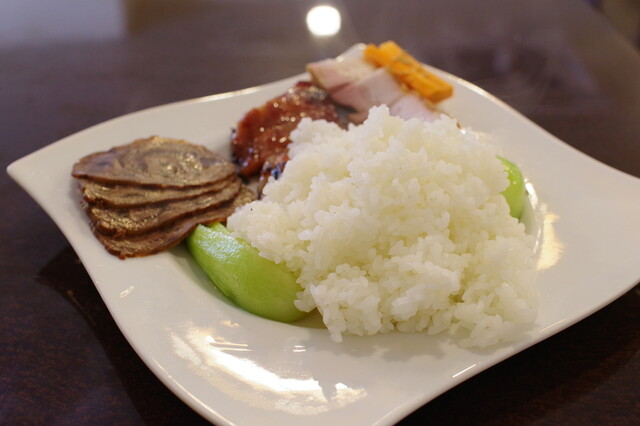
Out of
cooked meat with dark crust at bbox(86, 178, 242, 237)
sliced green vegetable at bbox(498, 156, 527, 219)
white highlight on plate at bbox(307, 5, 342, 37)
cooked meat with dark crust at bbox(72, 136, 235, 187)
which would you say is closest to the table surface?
white highlight on plate at bbox(307, 5, 342, 37)

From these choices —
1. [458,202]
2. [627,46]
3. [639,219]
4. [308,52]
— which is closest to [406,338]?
[458,202]

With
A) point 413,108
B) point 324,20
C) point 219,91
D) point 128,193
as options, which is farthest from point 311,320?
point 324,20

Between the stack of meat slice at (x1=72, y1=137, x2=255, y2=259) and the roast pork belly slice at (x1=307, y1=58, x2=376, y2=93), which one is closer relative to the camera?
the stack of meat slice at (x1=72, y1=137, x2=255, y2=259)

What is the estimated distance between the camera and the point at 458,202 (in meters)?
2.11

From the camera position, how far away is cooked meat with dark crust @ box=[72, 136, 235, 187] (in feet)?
8.45

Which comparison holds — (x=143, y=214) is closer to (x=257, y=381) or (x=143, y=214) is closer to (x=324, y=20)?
(x=257, y=381)

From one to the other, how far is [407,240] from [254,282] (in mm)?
592

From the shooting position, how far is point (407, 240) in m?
2.10

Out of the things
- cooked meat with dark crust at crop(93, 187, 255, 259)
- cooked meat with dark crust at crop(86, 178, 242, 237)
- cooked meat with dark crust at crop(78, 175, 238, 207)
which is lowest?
cooked meat with dark crust at crop(93, 187, 255, 259)

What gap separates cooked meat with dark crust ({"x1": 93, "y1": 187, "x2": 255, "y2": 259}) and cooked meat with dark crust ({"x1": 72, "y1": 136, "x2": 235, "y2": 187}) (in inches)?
7.7

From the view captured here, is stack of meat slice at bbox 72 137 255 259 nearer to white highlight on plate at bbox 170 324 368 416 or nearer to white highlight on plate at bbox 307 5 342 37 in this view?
white highlight on plate at bbox 170 324 368 416

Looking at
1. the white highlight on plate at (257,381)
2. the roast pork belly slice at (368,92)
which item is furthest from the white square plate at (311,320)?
the roast pork belly slice at (368,92)

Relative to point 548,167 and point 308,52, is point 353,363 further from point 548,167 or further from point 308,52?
point 308,52

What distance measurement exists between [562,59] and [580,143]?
4.29ft
